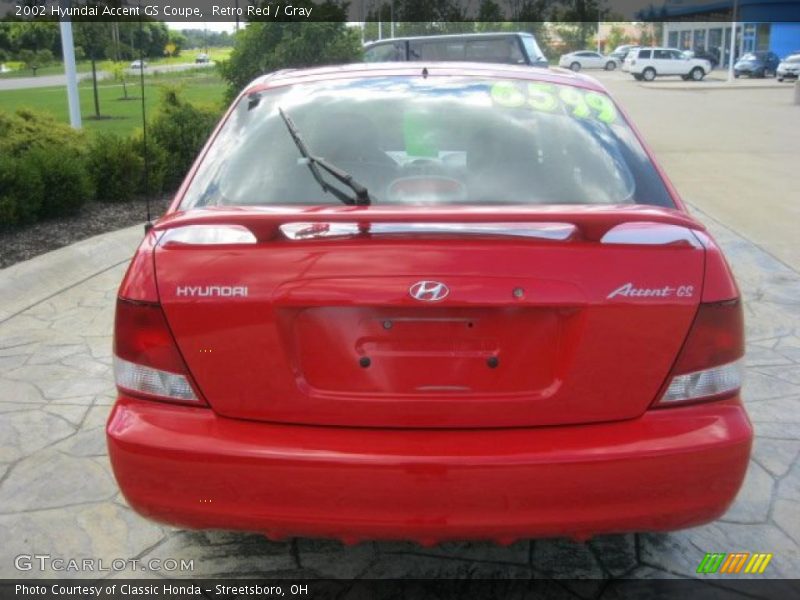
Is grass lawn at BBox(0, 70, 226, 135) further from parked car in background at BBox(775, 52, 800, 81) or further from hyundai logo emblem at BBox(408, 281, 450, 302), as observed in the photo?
parked car in background at BBox(775, 52, 800, 81)

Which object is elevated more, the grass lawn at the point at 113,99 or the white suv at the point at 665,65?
the white suv at the point at 665,65

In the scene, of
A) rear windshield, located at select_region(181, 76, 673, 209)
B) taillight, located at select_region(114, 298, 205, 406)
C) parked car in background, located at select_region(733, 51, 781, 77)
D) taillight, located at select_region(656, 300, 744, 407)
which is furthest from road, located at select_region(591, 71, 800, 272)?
parked car in background, located at select_region(733, 51, 781, 77)

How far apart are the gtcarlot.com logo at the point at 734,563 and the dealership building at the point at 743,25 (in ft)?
159

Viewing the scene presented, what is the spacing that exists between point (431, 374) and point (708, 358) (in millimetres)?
785

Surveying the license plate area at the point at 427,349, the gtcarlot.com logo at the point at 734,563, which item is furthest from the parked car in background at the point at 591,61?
the license plate area at the point at 427,349

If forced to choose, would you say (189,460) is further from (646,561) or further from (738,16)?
(738,16)

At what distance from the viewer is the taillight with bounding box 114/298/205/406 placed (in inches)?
93.4

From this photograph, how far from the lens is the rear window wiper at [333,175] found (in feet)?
8.65

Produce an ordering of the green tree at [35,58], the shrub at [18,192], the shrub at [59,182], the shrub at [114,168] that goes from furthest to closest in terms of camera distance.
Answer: the green tree at [35,58]
the shrub at [114,168]
the shrub at [59,182]
the shrub at [18,192]

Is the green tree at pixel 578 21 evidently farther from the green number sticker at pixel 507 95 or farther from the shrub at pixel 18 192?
the green number sticker at pixel 507 95

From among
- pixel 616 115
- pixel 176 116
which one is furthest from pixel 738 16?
pixel 616 115

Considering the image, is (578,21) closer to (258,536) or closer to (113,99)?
(113,99)

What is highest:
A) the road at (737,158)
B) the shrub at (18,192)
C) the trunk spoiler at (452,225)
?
the trunk spoiler at (452,225)

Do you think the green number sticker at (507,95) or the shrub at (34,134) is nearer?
the green number sticker at (507,95)
